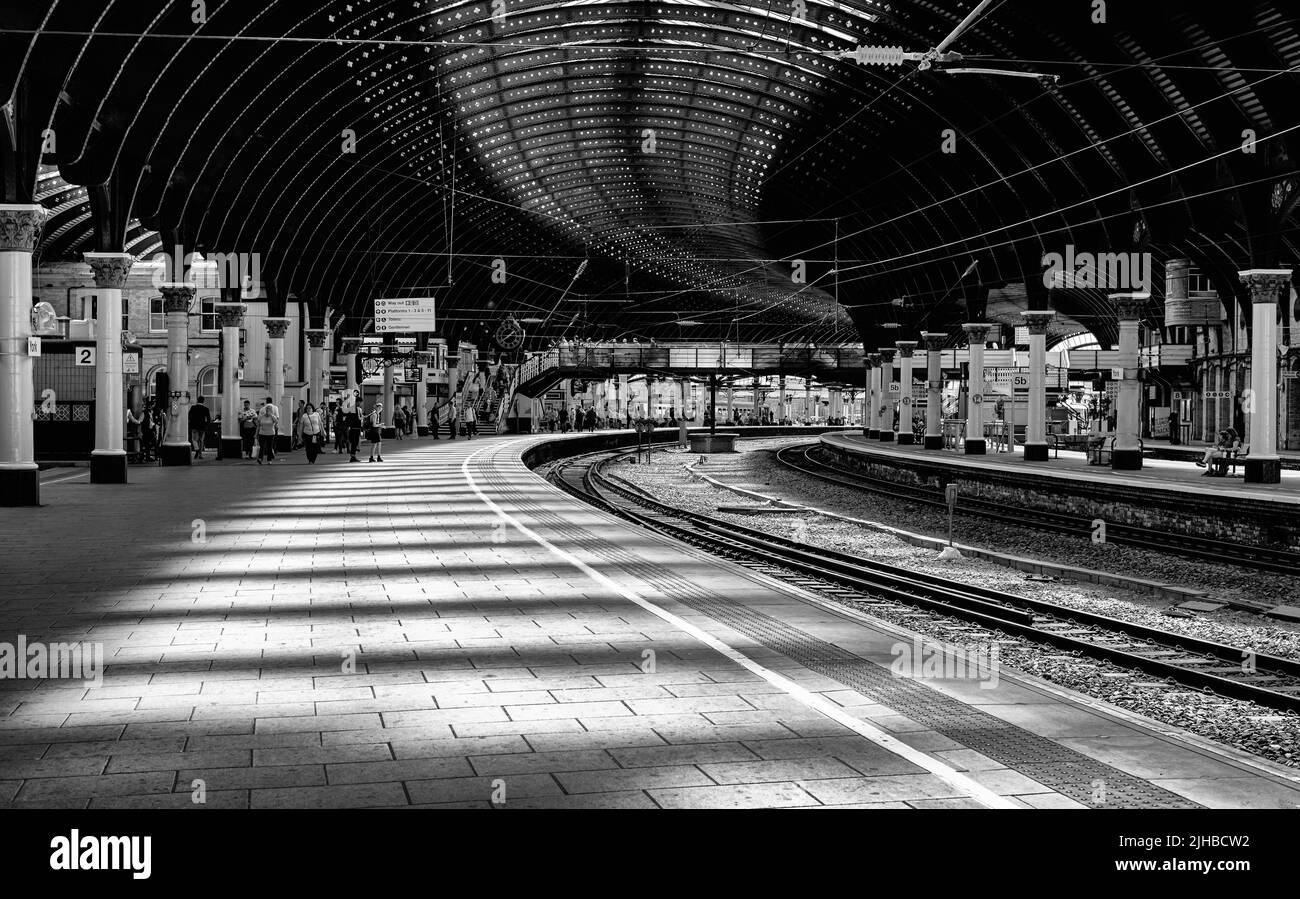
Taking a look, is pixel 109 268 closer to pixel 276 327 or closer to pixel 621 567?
pixel 621 567

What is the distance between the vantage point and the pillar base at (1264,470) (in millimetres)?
32156

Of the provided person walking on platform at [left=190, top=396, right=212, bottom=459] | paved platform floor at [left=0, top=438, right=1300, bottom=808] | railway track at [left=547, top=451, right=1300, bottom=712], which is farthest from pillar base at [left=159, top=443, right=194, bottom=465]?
paved platform floor at [left=0, top=438, right=1300, bottom=808]

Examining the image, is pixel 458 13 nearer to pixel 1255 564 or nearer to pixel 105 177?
pixel 105 177

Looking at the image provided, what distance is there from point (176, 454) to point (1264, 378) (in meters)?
28.9

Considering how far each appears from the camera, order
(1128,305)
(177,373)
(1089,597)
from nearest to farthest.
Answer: (1089,597) < (177,373) < (1128,305)

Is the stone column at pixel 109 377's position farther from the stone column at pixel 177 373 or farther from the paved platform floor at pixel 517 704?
the paved platform floor at pixel 517 704

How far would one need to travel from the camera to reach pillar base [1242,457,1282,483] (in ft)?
105

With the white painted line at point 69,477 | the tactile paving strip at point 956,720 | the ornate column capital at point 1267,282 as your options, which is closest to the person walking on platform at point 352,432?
the white painted line at point 69,477

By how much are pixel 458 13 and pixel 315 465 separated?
14.1m

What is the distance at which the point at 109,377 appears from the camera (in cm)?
2917

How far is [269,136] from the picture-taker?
132 ft

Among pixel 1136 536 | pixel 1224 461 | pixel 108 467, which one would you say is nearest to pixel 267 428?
pixel 108 467

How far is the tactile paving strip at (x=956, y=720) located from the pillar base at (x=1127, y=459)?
2843 cm

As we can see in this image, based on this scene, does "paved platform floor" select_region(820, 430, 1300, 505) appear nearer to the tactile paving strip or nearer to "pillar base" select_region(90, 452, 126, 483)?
the tactile paving strip
